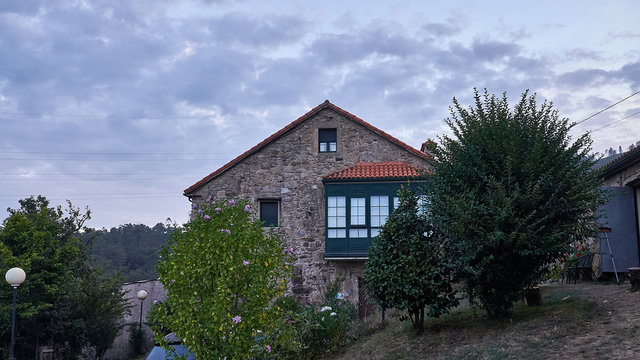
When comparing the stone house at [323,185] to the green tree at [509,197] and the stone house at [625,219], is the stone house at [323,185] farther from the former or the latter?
the green tree at [509,197]

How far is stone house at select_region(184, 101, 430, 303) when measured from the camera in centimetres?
1889

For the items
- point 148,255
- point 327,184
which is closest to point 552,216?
point 327,184

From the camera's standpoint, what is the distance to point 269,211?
19906 millimetres

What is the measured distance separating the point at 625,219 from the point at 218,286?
10.9 meters

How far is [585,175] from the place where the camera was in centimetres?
1060

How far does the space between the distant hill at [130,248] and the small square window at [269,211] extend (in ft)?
91.5

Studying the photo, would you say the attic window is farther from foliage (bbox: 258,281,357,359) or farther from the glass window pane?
Answer: foliage (bbox: 258,281,357,359)

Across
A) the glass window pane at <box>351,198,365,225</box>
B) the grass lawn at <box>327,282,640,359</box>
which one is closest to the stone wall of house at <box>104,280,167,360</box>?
the glass window pane at <box>351,198,365,225</box>

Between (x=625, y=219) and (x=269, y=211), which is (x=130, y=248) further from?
(x=625, y=219)

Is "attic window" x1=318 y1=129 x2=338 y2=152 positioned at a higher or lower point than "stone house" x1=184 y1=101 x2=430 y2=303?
higher

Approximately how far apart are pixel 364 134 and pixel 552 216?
426 inches

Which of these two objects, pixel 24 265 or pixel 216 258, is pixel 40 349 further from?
pixel 216 258

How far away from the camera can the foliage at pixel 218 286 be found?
8.80 metres

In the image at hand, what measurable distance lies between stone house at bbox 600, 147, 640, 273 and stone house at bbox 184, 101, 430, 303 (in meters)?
6.29
